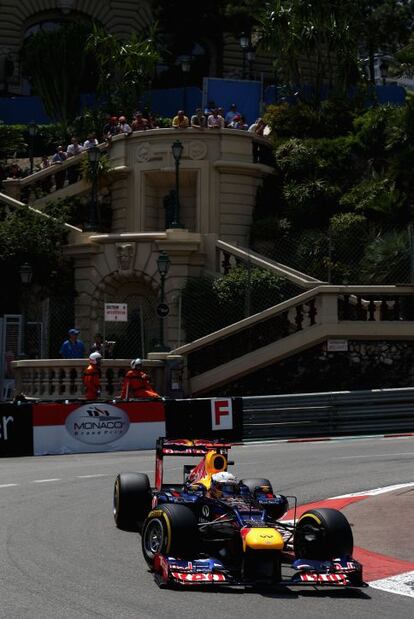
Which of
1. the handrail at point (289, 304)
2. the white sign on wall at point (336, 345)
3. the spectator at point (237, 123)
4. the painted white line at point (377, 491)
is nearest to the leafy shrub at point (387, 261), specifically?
the handrail at point (289, 304)

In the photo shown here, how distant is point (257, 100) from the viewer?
139ft

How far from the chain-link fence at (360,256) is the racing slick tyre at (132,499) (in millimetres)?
16063

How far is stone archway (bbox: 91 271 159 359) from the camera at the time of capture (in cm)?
3139

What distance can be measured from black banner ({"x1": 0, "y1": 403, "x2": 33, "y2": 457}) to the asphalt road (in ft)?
2.36

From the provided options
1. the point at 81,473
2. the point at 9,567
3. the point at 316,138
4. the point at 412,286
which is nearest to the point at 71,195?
the point at 316,138

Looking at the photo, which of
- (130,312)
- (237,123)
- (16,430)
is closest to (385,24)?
(237,123)

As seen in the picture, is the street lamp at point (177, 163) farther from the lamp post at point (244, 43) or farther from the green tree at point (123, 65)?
the lamp post at point (244, 43)

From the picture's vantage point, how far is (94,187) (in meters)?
34.5

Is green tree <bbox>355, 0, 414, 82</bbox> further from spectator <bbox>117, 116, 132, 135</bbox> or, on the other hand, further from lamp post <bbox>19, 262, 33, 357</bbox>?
lamp post <bbox>19, 262, 33, 357</bbox>

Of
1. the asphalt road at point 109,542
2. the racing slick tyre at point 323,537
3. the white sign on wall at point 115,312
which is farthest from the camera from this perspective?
the white sign on wall at point 115,312

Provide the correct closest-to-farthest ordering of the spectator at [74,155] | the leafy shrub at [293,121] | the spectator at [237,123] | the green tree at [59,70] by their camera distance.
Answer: the spectator at [237,123] < the spectator at [74,155] < the leafy shrub at [293,121] < the green tree at [59,70]

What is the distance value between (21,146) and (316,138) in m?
10.5

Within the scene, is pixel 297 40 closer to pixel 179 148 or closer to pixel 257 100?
pixel 257 100

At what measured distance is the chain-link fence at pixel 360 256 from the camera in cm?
3048
